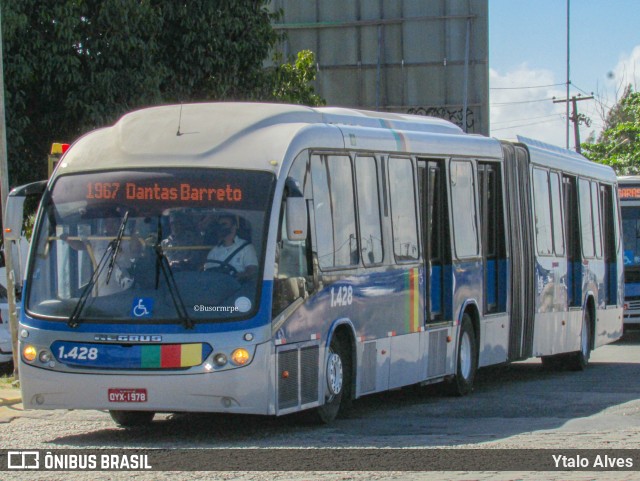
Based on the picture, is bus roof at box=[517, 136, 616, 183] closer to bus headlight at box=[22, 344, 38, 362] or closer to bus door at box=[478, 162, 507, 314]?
bus door at box=[478, 162, 507, 314]

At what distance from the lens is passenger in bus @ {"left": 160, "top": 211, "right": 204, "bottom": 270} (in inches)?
461

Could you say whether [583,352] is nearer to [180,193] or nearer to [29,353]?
[180,193]

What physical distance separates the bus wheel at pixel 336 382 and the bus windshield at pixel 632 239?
16.0 metres

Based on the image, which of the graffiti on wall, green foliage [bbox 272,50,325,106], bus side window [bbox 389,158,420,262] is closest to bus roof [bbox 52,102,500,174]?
bus side window [bbox 389,158,420,262]

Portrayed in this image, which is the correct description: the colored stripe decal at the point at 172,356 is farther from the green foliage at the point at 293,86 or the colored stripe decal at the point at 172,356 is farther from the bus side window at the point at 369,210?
the green foliage at the point at 293,86

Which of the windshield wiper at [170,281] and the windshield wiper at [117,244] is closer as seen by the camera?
the windshield wiper at [170,281]

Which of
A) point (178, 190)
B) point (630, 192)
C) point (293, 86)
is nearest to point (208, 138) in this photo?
point (178, 190)

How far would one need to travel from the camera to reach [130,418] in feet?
42.7

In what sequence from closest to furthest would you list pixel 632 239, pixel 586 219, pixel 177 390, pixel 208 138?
1. pixel 177 390
2. pixel 208 138
3. pixel 586 219
4. pixel 632 239

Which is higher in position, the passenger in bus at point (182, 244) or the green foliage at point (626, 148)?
the green foliage at point (626, 148)

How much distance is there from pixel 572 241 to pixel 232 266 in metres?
10.5

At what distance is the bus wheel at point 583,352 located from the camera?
2091 cm

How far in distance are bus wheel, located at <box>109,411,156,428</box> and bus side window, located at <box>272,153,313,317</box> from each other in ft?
6.30

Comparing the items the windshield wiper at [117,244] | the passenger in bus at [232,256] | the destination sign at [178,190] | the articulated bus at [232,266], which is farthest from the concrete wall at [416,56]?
the passenger in bus at [232,256]
